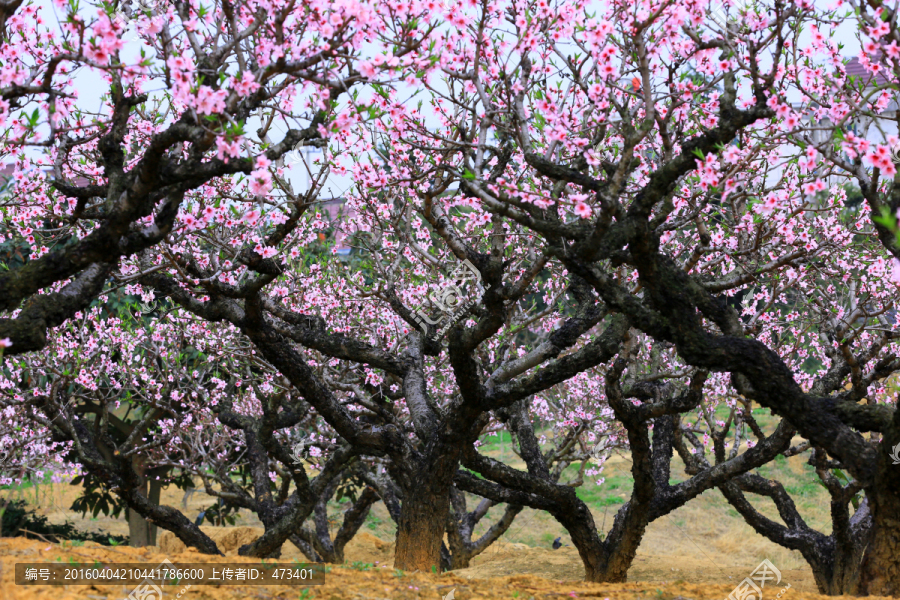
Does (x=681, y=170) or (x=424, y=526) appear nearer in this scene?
(x=681, y=170)

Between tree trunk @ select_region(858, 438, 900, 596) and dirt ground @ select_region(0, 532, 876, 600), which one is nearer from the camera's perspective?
dirt ground @ select_region(0, 532, 876, 600)

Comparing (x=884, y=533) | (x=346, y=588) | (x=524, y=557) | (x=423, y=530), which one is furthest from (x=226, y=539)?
(x=884, y=533)

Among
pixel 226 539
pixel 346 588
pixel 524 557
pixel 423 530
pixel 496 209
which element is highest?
pixel 496 209

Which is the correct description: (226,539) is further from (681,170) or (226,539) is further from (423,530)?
(681,170)

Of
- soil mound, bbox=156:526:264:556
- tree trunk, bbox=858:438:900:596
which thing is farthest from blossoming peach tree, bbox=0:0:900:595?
soil mound, bbox=156:526:264:556

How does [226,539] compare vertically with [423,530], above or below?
below

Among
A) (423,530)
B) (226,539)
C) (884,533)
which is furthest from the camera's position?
(226,539)

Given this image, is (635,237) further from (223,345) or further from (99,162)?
(223,345)

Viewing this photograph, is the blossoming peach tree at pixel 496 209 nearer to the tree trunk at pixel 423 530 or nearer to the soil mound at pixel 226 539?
the tree trunk at pixel 423 530

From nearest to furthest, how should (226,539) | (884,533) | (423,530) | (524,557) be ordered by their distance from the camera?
(884,533), (423,530), (524,557), (226,539)

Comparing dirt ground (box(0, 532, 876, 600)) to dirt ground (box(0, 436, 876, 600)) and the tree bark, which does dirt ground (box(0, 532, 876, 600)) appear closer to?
dirt ground (box(0, 436, 876, 600))

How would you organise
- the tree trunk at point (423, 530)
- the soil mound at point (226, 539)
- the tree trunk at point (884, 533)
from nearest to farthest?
the tree trunk at point (884, 533)
the tree trunk at point (423, 530)
the soil mound at point (226, 539)

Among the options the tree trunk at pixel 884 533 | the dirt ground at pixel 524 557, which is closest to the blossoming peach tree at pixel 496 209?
the tree trunk at pixel 884 533

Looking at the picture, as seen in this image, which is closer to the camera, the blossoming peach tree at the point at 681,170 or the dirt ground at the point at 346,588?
the dirt ground at the point at 346,588
